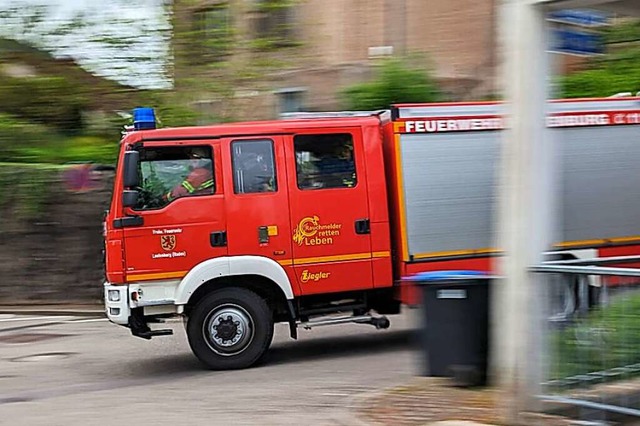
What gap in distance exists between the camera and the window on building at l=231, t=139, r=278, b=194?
1038 cm

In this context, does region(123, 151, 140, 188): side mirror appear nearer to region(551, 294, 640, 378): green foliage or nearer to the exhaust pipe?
the exhaust pipe

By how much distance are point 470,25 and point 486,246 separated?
432 inches

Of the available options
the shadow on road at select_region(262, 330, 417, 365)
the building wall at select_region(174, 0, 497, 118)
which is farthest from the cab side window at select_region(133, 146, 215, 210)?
the building wall at select_region(174, 0, 497, 118)

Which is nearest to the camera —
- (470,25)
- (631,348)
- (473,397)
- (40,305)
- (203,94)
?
(631,348)

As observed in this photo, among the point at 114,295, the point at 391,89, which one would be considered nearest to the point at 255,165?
the point at 114,295

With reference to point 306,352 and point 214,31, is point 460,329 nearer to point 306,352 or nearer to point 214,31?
point 306,352

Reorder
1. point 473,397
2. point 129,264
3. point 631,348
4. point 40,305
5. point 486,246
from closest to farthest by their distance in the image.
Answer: point 631,348 < point 473,397 < point 129,264 < point 486,246 < point 40,305

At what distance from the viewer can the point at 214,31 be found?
18500 millimetres

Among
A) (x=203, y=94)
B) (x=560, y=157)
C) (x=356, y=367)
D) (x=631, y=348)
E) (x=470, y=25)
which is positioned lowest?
(x=356, y=367)

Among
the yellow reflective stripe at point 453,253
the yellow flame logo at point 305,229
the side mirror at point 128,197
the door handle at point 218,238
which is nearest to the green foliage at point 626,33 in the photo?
the yellow reflective stripe at point 453,253

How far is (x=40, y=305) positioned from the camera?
17266 millimetres

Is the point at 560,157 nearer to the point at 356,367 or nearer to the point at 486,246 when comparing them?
the point at 486,246

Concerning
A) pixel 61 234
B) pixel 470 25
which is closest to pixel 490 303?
pixel 61 234

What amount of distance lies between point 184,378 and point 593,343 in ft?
16.2
